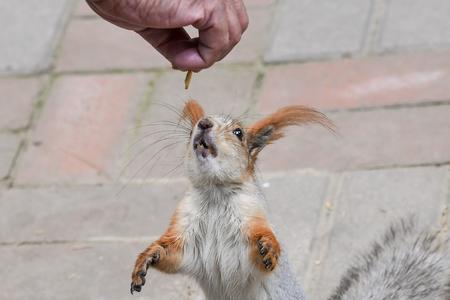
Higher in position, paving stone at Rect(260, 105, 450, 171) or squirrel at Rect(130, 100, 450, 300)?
squirrel at Rect(130, 100, 450, 300)

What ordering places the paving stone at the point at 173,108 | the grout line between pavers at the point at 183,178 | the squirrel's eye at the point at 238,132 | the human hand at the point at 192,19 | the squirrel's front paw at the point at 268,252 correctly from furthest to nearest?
the paving stone at the point at 173,108, the grout line between pavers at the point at 183,178, the squirrel's eye at the point at 238,132, the squirrel's front paw at the point at 268,252, the human hand at the point at 192,19

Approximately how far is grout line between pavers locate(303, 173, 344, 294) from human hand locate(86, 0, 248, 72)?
1118mm

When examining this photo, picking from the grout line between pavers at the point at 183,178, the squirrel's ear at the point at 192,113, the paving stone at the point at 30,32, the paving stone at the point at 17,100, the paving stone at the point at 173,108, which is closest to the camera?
the squirrel's ear at the point at 192,113

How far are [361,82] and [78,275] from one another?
1.58m

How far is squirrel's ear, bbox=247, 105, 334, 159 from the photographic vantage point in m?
3.30

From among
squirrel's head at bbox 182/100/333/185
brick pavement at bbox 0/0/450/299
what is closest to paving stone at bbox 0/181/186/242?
brick pavement at bbox 0/0/450/299

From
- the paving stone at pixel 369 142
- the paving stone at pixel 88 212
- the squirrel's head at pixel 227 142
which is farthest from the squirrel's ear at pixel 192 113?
the paving stone at pixel 369 142

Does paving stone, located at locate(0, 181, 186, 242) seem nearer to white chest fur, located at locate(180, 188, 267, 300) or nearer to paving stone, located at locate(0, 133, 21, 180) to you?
paving stone, located at locate(0, 133, 21, 180)

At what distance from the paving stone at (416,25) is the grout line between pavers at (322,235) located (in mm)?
985

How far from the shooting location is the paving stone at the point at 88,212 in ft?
14.1

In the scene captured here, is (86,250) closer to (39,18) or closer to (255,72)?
(255,72)

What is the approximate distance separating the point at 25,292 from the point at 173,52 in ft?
4.23

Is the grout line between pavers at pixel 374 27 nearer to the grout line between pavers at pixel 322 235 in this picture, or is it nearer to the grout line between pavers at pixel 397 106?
the grout line between pavers at pixel 397 106

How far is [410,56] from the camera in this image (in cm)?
498
